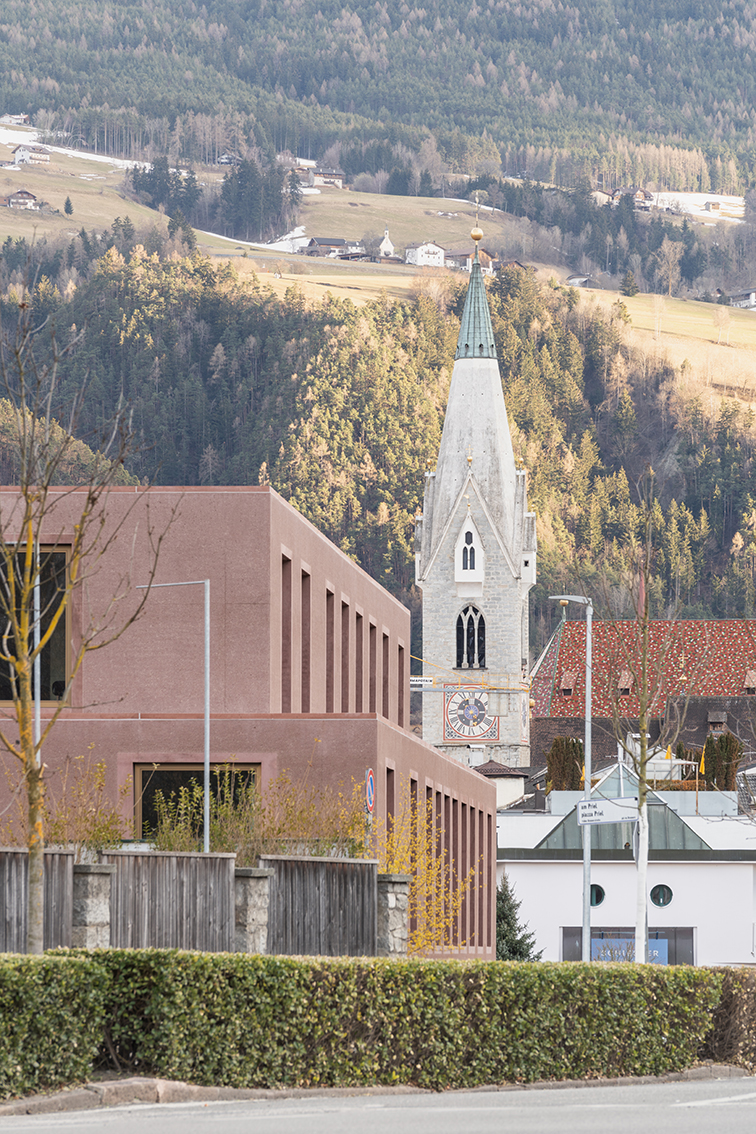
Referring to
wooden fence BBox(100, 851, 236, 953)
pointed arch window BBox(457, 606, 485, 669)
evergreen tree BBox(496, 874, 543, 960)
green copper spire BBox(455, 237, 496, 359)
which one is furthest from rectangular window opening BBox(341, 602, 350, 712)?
green copper spire BBox(455, 237, 496, 359)

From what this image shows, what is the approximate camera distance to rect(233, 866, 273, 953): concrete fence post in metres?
19.8

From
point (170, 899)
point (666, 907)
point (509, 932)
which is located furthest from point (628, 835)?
point (170, 899)

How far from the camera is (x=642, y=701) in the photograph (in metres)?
A: 33.8

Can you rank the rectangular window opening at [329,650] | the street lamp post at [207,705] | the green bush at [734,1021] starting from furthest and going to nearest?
the rectangular window opening at [329,650]
the street lamp post at [207,705]
the green bush at [734,1021]

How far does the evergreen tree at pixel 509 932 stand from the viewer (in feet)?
170

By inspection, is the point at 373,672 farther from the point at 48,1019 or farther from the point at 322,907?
the point at 48,1019

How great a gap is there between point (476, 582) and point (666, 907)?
53.8 m

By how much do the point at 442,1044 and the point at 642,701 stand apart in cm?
1682

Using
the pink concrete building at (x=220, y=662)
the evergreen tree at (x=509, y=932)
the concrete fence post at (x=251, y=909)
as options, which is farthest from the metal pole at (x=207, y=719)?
the evergreen tree at (x=509, y=932)

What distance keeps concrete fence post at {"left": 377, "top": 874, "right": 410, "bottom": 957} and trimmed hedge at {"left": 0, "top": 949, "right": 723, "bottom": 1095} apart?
3.08m

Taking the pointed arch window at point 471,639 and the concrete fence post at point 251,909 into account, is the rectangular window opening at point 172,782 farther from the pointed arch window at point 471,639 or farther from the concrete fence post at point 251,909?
the pointed arch window at point 471,639

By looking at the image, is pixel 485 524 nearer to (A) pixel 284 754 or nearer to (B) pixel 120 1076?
(A) pixel 284 754

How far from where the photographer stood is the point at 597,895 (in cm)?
5659

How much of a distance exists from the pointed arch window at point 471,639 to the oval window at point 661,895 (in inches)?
2101
